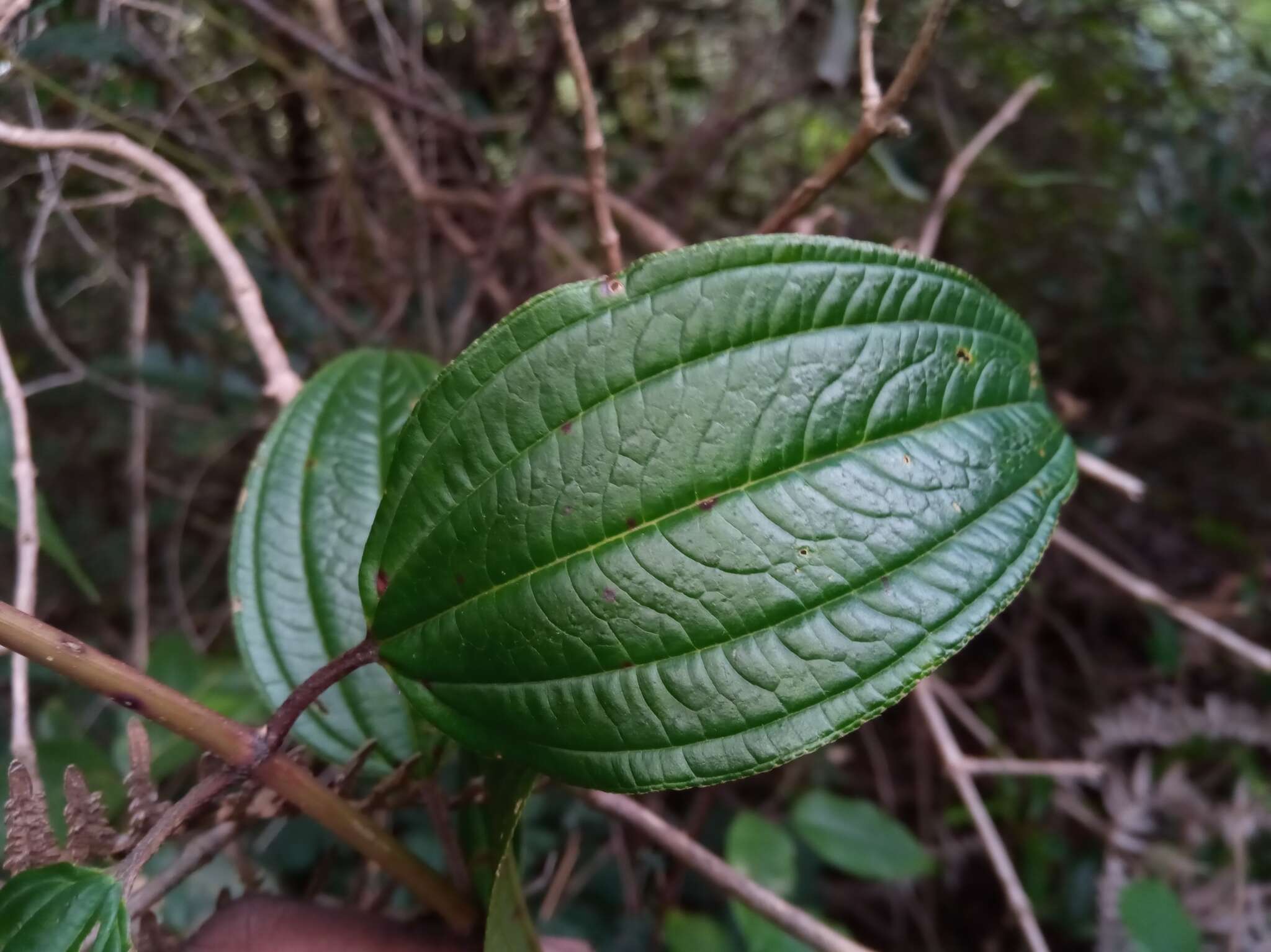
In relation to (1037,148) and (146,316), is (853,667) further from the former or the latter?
(1037,148)

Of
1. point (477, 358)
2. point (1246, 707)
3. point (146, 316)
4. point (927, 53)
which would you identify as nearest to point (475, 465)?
point (477, 358)

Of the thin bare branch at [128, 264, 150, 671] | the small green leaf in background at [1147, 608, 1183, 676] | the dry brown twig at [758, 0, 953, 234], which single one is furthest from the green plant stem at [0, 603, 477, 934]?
the small green leaf in background at [1147, 608, 1183, 676]

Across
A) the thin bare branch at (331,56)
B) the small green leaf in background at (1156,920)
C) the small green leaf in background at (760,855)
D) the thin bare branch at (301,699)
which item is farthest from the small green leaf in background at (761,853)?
the thin bare branch at (331,56)

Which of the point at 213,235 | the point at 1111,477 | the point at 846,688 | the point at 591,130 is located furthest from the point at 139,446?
the point at 1111,477

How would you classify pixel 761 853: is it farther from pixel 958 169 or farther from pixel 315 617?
pixel 958 169

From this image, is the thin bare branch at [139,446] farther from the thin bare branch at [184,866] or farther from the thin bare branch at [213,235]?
the thin bare branch at [184,866]

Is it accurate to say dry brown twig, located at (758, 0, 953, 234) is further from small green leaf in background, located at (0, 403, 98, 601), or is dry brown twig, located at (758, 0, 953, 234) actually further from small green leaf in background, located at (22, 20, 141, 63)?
small green leaf in background, located at (22, 20, 141, 63)
